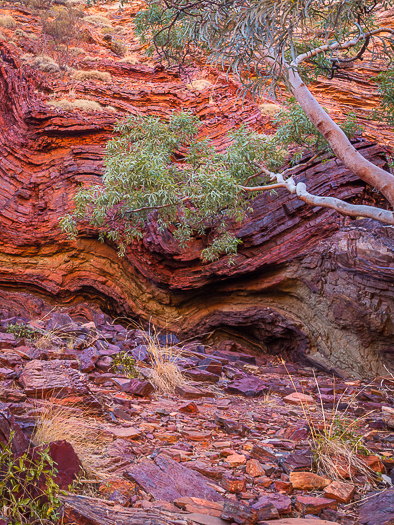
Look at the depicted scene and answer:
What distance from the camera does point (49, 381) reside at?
4098mm

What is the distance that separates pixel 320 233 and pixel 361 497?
8135mm

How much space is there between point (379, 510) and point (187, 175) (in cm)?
788

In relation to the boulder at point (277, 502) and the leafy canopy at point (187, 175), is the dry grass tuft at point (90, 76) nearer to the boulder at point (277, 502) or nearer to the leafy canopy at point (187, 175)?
the leafy canopy at point (187, 175)

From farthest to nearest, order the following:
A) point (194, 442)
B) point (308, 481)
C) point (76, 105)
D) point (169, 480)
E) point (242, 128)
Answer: point (76, 105), point (242, 128), point (194, 442), point (308, 481), point (169, 480)

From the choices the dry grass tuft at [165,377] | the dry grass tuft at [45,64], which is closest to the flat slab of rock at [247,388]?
the dry grass tuft at [165,377]

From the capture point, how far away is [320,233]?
10242 millimetres

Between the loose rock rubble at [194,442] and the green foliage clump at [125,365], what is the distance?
0.13 feet

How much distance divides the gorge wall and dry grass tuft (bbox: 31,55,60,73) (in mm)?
928

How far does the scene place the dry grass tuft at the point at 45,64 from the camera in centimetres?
1762

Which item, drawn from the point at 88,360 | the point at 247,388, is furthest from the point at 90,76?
the point at 247,388

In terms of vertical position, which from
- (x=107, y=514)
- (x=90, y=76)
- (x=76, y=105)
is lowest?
(x=107, y=514)

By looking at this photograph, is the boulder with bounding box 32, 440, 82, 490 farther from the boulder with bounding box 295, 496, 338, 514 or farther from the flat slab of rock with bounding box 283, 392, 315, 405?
the flat slab of rock with bounding box 283, 392, 315, 405

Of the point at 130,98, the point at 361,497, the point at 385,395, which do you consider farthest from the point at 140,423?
the point at 130,98

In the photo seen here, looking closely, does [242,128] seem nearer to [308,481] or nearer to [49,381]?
[49,381]
